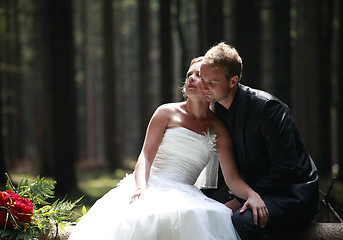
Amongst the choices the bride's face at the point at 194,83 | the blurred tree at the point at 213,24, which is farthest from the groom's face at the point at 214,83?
the blurred tree at the point at 213,24

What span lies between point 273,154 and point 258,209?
1.61 feet

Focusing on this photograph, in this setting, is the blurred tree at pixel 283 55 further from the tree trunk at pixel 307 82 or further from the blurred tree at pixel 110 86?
the blurred tree at pixel 110 86

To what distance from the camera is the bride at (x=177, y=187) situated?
3.62 m

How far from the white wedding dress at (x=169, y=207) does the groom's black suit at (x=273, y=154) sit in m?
0.38

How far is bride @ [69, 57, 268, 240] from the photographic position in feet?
11.9

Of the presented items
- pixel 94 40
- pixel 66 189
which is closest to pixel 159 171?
pixel 66 189

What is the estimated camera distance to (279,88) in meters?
10.1

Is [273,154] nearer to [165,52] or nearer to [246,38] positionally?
[246,38]

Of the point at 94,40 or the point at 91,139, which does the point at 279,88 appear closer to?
the point at 91,139

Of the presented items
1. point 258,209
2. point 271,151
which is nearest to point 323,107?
point 271,151

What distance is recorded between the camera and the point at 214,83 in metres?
4.02

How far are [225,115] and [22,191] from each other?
210 cm

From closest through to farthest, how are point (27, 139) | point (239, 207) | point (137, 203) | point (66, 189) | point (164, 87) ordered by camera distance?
point (137, 203) → point (239, 207) → point (66, 189) → point (164, 87) → point (27, 139)

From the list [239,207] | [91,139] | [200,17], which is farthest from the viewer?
[91,139]
